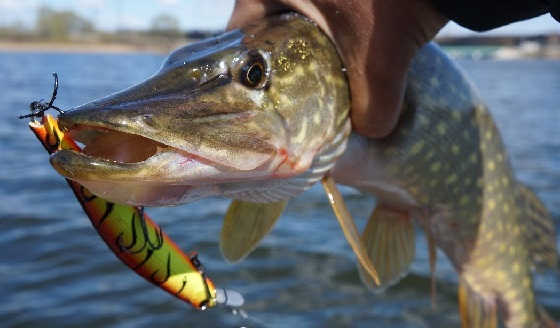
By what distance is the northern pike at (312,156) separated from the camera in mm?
1103

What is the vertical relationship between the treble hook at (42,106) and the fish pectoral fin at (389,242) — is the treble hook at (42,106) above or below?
→ above

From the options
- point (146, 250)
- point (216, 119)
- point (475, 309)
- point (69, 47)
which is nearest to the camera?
point (216, 119)

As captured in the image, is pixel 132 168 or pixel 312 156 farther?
pixel 312 156

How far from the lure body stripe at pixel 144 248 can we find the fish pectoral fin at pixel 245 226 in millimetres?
128

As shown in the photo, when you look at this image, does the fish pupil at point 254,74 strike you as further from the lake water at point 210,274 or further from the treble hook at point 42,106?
the lake water at point 210,274

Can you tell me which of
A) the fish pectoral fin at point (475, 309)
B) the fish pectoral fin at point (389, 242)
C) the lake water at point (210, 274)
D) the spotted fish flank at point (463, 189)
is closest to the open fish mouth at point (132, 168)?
the spotted fish flank at point (463, 189)

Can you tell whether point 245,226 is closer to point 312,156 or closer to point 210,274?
point 312,156

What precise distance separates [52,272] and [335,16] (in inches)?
108

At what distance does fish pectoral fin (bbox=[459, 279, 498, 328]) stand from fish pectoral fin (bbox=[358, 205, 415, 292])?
1.37 ft

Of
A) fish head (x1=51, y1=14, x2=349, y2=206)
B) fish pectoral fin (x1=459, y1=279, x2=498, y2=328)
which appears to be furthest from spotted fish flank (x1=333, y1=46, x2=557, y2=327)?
fish head (x1=51, y1=14, x2=349, y2=206)

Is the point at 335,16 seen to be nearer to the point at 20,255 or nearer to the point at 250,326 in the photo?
the point at 250,326

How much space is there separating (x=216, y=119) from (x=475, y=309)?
1652 mm

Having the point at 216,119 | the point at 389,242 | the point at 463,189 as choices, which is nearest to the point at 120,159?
the point at 216,119

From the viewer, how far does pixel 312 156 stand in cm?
143
